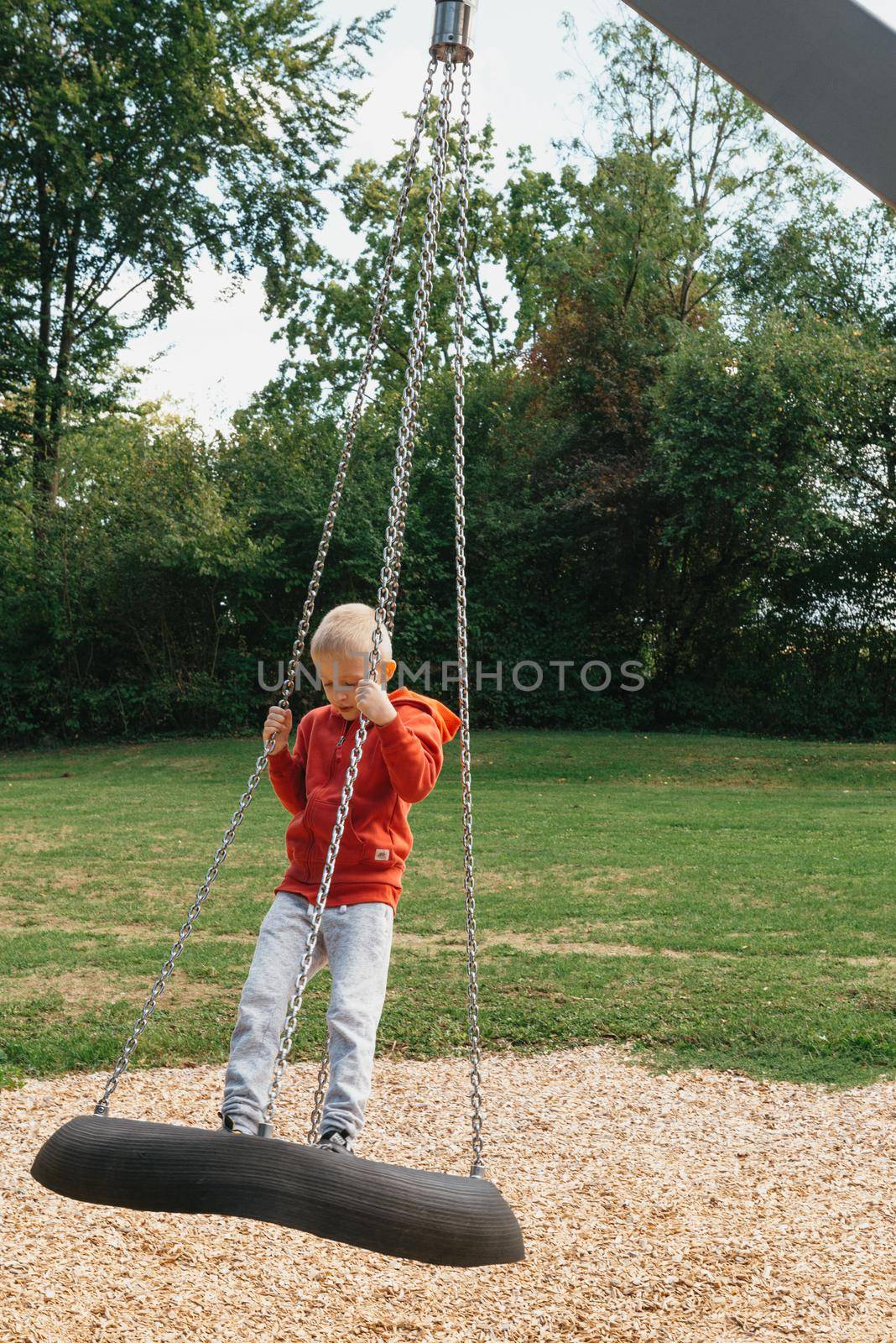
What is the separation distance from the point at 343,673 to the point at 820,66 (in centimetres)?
166

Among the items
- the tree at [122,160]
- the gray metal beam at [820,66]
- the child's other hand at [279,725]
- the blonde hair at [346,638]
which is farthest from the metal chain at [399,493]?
the tree at [122,160]

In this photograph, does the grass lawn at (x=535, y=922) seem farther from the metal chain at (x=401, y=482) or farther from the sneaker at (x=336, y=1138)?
the sneaker at (x=336, y=1138)

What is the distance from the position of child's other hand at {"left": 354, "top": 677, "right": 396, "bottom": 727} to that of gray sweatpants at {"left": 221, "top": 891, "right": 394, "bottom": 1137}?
53 cm

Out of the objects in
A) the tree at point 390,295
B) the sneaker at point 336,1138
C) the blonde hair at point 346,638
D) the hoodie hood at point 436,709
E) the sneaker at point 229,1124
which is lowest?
the sneaker at point 336,1138

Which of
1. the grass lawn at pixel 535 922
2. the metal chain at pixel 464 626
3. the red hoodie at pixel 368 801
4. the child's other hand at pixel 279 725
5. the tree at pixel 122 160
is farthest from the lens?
the tree at pixel 122 160

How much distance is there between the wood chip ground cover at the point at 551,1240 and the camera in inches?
117

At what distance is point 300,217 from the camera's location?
71.5 feet

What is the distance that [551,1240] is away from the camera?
338 centimetres

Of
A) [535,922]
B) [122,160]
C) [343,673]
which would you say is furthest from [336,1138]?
[122,160]

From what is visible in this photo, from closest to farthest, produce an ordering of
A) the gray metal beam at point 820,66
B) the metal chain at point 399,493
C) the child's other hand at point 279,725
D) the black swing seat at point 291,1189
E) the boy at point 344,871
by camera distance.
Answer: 1. the black swing seat at point 291,1189
2. the gray metal beam at point 820,66
3. the metal chain at point 399,493
4. the boy at point 344,871
5. the child's other hand at point 279,725

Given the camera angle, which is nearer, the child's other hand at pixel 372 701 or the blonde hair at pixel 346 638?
the child's other hand at pixel 372 701

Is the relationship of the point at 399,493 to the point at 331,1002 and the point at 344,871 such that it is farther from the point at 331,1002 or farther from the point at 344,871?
the point at 331,1002

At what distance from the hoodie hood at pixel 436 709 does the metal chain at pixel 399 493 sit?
0.97ft

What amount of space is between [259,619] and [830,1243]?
15101mm
